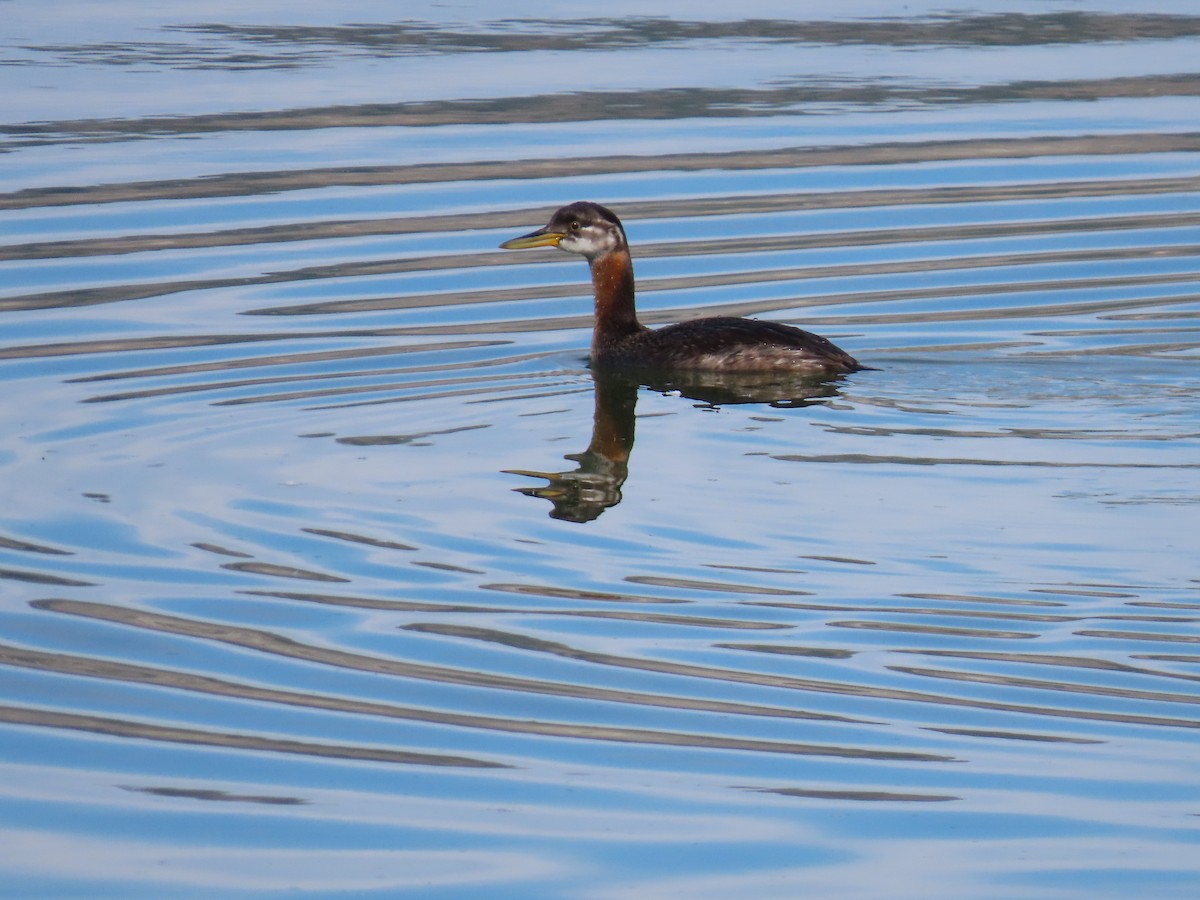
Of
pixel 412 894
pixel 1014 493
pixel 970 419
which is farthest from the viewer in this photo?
pixel 970 419

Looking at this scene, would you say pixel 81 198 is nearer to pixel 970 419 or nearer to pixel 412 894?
pixel 970 419

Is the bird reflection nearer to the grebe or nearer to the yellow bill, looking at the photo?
the grebe

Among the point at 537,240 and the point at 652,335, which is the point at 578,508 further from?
the point at 537,240

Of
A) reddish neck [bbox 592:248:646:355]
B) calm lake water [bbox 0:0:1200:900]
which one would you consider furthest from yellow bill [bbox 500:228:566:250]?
calm lake water [bbox 0:0:1200:900]

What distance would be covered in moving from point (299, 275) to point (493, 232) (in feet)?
5.85

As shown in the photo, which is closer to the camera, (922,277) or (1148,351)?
(1148,351)

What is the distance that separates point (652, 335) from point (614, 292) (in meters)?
0.70

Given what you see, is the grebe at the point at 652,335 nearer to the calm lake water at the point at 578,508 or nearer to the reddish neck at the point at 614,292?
the reddish neck at the point at 614,292

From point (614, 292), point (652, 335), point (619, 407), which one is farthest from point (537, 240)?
point (619, 407)

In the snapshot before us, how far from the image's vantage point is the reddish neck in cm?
1277

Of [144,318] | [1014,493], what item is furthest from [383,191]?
[1014,493]

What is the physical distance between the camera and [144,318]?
13.2 m

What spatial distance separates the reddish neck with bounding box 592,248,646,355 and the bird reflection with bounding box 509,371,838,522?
0.56 m

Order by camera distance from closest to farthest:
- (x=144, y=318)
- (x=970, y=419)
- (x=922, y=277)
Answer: (x=970, y=419)
(x=144, y=318)
(x=922, y=277)
